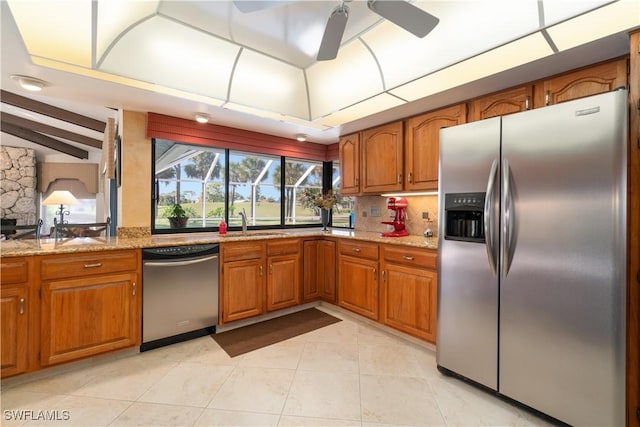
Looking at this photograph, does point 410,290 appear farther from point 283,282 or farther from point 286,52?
point 286,52

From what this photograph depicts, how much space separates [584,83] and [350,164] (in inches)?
88.3

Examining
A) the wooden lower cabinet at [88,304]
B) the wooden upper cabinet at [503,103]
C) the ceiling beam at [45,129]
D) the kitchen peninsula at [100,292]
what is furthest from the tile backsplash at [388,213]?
the ceiling beam at [45,129]

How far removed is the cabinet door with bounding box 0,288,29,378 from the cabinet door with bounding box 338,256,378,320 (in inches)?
103

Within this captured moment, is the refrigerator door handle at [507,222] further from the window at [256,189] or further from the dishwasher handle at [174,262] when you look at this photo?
the window at [256,189]

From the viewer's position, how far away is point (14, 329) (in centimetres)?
187

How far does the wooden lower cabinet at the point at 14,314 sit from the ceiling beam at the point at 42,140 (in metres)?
6.20

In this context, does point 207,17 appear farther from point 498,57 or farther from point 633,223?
point 633,223

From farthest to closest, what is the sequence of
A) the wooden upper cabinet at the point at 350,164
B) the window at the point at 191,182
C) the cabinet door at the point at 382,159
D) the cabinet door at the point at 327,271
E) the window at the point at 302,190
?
1. the window at the point at 302,190
2. the wooden upper cabinet at the point at 350,164
3. the cabinet door at the point at 327,271
4. the window at the point at 191,182
5. the cabinet door at the point at 382,159

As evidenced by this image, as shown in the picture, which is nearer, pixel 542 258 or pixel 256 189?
pixel 542 258

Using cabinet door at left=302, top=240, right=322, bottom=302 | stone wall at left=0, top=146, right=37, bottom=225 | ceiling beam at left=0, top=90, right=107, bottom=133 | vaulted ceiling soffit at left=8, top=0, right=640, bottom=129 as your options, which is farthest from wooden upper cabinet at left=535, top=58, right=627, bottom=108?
stone wall at left=0, top=146, right=37, bottom=225

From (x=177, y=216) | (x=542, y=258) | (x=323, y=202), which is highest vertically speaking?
(x=323, y=202)

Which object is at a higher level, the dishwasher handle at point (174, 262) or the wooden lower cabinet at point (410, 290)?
the dishwasher handle at point (174, 262)

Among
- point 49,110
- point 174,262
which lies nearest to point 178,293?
point 174,262

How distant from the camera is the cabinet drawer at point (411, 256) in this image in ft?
7.77
